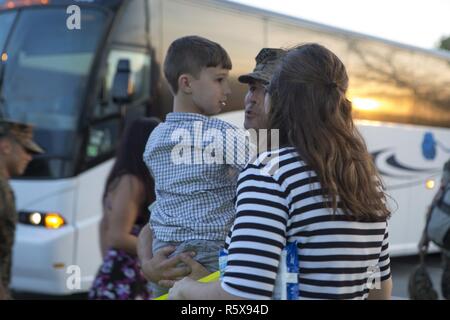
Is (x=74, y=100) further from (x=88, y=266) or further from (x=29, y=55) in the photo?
(x=88, y=266)

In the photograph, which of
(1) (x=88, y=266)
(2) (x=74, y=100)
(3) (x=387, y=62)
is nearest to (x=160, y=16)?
(2) (x=74, y=100)

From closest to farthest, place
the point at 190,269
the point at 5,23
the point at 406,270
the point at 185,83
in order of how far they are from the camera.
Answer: the point at 190,269 → the point at 185,83 → the point at 5,23 → the point at 406,270

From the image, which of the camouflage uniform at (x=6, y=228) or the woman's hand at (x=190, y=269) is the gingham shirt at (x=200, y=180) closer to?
the woman's hand at (x=190, y=269)

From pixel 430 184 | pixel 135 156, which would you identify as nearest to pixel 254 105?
pixel 135 156

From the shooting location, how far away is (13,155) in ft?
12.6

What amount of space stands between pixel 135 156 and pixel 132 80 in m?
2.38

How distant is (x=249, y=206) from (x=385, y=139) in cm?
717

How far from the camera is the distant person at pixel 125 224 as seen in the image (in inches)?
140

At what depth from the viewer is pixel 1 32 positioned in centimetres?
575

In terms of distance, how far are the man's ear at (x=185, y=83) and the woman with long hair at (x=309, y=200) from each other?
1.44ft

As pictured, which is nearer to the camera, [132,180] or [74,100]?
[132,180]

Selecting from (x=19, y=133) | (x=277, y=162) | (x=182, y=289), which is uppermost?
(x=19, y=133)

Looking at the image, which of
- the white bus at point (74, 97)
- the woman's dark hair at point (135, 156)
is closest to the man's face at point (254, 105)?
the woman's dark hair at point (135, 156)
